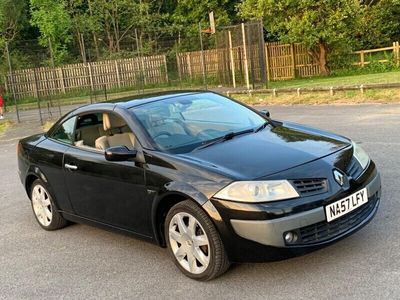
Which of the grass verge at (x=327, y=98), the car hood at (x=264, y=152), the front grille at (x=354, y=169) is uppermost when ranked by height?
the car hood at (x=264, y=152)

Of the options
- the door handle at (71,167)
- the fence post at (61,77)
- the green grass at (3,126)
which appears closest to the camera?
the door handle at (71,167)

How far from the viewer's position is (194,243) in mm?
4207

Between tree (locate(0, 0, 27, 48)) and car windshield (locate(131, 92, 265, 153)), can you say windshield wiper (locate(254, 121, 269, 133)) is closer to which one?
car windshield (locate(131, 92, 265, 153))

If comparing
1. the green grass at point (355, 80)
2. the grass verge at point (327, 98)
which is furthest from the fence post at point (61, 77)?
the grass verge at point (327, 98)

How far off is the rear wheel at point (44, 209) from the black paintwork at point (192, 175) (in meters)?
0.20

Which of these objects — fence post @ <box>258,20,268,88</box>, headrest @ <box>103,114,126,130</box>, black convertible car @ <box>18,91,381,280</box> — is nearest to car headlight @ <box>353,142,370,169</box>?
black convertible car @ <box>18,91,381,280</box>

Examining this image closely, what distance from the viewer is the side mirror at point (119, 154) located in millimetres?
4594

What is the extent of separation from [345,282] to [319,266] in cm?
34

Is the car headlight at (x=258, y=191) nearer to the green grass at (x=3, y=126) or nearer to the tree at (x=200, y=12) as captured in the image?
the green grass at (x=3, y=126)

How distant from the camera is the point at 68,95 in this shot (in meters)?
25.5

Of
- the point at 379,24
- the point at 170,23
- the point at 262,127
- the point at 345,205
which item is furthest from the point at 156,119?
the point at 170,23

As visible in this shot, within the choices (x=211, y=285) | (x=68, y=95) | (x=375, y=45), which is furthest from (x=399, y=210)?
(x=375, y=45)

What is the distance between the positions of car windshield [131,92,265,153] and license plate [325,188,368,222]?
130 cm

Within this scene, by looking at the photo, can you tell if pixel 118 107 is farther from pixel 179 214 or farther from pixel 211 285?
pixel 211 285
